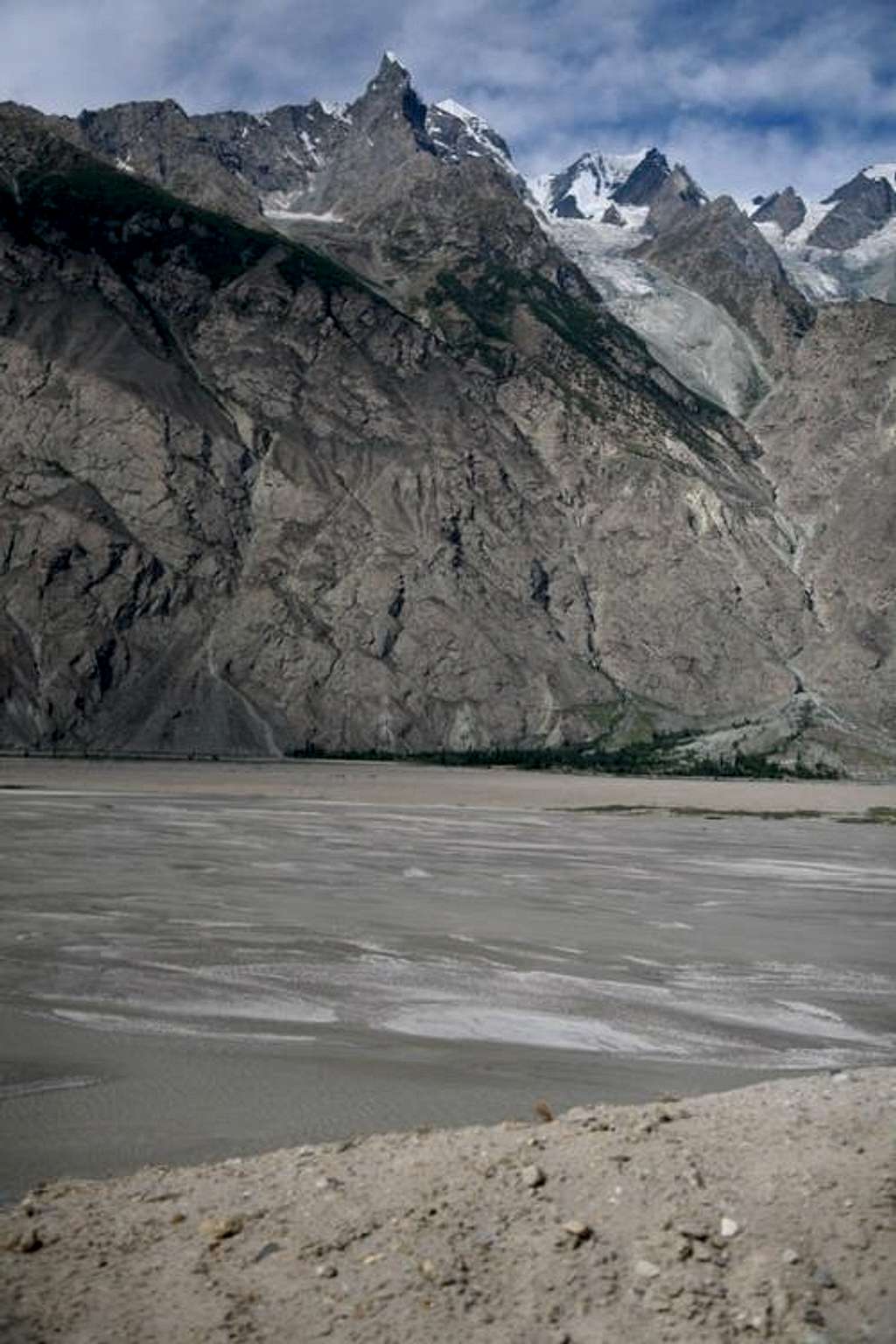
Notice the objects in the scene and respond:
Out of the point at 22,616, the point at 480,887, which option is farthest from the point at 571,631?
the point at 480,887

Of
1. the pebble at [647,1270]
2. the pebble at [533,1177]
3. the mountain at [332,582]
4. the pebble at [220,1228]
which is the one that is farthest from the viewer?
the mountain at [332,582]

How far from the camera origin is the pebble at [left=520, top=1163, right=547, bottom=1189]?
7.28 meters

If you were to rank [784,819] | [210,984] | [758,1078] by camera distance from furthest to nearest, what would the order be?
[784,819] → [210,984] → [758,1078]

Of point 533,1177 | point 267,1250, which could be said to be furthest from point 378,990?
point 267,1250

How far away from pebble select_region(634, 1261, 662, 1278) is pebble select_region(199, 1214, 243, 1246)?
2.15 m

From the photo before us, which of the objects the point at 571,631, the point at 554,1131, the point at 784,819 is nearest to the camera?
the point at 554,1131

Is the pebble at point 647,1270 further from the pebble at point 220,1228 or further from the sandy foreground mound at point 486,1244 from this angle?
the pebble at point 220,1228

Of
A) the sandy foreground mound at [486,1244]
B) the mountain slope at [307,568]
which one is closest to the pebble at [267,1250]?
the sandy foreground mound at [486,1244]

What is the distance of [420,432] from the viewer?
628ft

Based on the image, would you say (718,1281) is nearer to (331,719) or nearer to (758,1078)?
(758,1078)

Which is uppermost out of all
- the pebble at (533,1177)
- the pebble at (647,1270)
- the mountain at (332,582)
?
the mountain at (332,582)

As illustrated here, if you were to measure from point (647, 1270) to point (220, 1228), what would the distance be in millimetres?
2292

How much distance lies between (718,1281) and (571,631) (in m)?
181

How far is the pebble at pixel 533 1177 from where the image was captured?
728 centimetres
